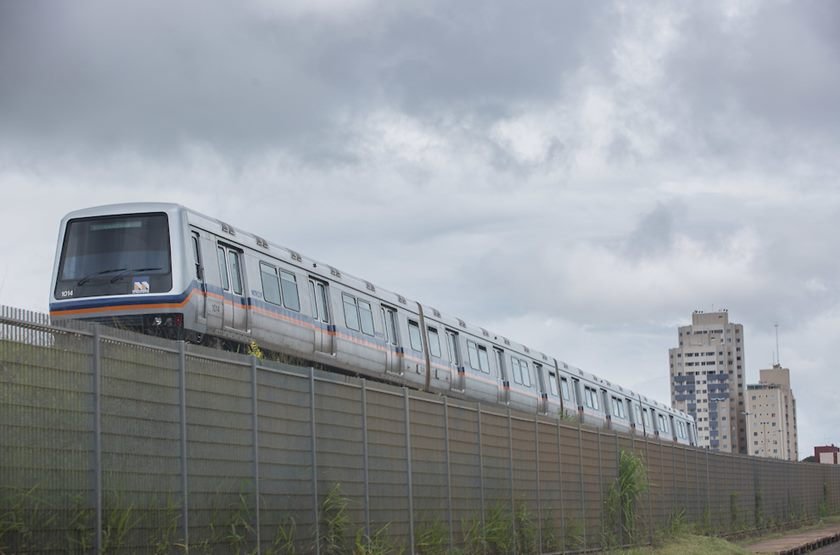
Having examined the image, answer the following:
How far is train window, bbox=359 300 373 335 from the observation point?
84.9 feet

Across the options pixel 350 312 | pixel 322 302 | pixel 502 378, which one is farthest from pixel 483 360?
pixel 322 302

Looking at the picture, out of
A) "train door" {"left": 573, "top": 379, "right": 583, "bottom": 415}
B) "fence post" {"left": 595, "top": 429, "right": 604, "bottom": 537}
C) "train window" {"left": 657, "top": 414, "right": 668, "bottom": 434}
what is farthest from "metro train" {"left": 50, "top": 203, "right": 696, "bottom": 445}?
"train window" {"left": 657, "top": 414, "right": 668, "bottom": 434}

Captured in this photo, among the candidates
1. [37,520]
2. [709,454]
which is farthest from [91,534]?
[709,454]

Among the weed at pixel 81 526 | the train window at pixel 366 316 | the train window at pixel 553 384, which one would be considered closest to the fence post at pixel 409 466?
the weed at pixel 81 526

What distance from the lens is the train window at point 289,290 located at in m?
22.6

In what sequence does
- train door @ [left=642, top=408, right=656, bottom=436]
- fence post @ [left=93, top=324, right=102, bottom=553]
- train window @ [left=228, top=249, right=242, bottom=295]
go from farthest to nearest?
train door @ [left=642, top=408, right=656, bottom=436] → train window @ [left=228, top=249, right=242, bottom=295] → fence post @ [left=93, top=324, right=102, bottom=553]

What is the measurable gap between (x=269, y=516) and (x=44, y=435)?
3426mm

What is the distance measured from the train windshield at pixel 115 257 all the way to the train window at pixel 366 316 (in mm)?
6880

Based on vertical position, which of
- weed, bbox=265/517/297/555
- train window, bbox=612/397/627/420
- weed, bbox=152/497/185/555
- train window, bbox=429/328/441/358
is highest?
train window, bbox=429/328/441/358

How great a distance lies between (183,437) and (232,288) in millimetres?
10035

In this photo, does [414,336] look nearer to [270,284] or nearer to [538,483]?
[270,284]

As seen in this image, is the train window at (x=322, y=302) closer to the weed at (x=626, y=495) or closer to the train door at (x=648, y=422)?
the weed at (x=626, y=495)

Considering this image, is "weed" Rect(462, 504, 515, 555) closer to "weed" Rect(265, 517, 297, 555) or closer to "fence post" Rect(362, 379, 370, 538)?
"fence post" Rect(362, 379, 370, 538)

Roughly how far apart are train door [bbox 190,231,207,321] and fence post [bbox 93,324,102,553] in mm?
9607
